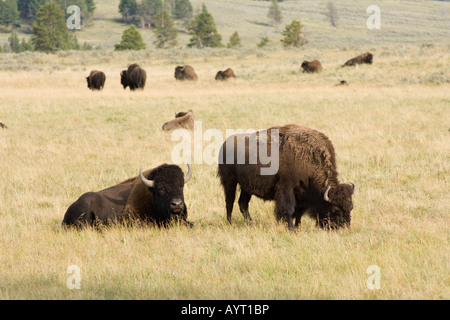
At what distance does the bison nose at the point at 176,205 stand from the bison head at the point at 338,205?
193 cm

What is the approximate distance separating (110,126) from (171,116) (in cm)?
300

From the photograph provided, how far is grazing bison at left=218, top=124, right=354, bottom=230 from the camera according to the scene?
24.4ft

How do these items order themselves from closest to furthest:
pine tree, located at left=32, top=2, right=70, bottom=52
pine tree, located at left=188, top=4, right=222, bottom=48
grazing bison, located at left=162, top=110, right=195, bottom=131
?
Result: 1. grazing bison, located at left=162, top=110, right=195, bottom=131
2. pine tree, located at left=32, top=2, right=70, bottom=52
3. pine tree, located at left=188, top=4, right=222, bottom=48

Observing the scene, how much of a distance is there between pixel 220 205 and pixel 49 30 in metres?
74.3

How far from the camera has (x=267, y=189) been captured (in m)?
8.02

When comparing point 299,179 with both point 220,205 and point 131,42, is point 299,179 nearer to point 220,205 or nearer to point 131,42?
point 220,205

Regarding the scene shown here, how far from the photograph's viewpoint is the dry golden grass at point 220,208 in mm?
5504

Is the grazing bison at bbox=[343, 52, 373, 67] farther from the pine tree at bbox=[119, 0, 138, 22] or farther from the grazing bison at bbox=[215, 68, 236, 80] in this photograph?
the pine tree at bbox=[119, 0, 138, 22]

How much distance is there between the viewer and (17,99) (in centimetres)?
2564

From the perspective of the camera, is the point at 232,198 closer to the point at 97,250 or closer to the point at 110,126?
the point at 97,250

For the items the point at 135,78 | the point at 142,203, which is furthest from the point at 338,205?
the point at 135,78

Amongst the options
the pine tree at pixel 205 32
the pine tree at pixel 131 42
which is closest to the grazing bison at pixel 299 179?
the pine tree at pixel 131 42

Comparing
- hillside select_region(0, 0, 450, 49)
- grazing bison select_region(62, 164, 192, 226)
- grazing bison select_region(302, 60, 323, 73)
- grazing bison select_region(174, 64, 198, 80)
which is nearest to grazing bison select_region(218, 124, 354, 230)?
grazing bison select_region(62, 164, 192, 226)
